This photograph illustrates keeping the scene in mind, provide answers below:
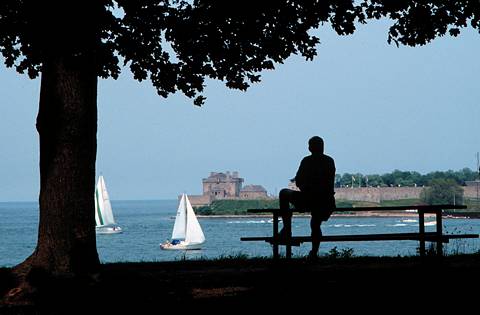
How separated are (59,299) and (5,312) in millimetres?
581

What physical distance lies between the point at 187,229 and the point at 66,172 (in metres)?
61.0

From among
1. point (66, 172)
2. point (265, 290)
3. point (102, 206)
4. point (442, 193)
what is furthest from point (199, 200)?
point (265, 290)

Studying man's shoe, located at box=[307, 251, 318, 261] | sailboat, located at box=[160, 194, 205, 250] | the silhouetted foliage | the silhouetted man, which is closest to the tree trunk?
the silhouetted foliage

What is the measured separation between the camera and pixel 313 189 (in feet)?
31.2

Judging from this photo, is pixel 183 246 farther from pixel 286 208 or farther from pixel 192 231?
pixel 286 208

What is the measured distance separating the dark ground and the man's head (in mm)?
1282

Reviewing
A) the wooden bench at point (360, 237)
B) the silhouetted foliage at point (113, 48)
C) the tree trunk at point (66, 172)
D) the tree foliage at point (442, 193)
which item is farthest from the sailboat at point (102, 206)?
the tree foliage at point (442, 193)

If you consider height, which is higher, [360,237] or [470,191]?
[470,191]

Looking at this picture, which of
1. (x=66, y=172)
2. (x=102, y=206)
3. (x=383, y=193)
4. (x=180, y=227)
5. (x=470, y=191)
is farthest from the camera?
(x=470, y=191)

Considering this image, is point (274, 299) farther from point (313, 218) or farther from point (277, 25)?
point (277, 25)

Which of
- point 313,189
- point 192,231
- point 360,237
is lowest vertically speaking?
point 192,231

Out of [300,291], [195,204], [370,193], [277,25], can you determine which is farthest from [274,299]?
[195,204]

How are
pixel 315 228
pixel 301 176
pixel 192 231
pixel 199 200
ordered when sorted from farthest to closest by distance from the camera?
pixel 199 200
pixel 192 231
pixel 315 228
pixel 301 176

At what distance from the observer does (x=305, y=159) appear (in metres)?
9.56
